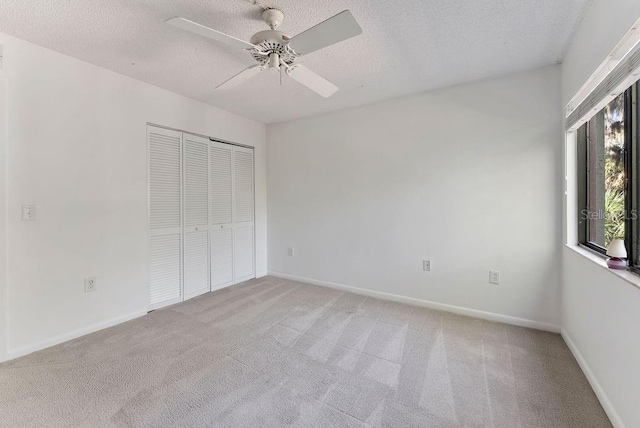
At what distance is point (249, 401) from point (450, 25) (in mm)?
2725

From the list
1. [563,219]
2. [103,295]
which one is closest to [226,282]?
[103,295]

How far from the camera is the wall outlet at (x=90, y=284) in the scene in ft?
7.77

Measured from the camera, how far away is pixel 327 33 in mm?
1397

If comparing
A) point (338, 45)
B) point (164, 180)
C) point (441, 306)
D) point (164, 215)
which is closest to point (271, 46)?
point (338, 45)

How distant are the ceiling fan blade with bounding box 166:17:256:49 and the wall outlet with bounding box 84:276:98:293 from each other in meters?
2.30

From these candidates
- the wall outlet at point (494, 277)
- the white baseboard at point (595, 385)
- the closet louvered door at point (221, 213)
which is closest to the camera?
the white baseboard at point (595, 385)

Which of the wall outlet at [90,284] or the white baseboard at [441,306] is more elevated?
the wall outlet at [90,284]

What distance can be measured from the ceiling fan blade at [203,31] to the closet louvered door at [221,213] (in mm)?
2091

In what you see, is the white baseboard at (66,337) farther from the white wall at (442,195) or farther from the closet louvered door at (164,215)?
the white wall at (442,195)

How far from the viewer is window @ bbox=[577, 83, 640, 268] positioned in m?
1.43

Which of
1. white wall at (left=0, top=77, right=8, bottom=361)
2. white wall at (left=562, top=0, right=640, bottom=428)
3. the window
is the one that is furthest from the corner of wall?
the window

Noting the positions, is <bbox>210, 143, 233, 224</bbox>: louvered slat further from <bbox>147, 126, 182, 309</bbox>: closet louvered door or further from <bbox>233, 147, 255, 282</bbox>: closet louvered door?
<bbox>147, 126, 182, 309</bbox>: closet louvered door

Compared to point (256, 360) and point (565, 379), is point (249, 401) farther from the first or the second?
point (565, 379)

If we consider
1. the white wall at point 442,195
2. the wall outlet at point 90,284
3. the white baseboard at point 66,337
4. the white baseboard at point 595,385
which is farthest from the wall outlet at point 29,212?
the white baseboard at point 595,385
